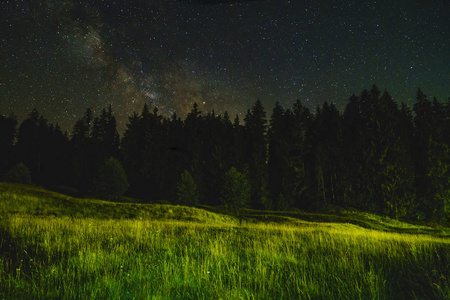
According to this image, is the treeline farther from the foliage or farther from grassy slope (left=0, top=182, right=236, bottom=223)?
grassy slope (left=0, top=182, right=236, bottom=223)

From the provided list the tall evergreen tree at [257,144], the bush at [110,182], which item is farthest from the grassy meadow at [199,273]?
the tall evergreen tree at [257,144]

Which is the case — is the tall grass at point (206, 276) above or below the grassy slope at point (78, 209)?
above

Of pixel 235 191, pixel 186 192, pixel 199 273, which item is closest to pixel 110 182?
pixel 186 192

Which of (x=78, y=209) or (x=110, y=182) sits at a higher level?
(x=110, y=182)

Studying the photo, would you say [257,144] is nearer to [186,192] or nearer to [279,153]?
[279,153]

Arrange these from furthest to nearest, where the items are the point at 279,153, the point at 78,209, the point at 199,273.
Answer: the point at 279,153 → the point at 78,209 → the point at 199,273

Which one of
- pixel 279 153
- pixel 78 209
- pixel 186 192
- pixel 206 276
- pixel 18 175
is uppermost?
pixel 279 153

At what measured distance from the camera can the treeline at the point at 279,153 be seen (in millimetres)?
44031

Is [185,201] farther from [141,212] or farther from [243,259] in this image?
[243,259]

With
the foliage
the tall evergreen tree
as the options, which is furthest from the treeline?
the foliage

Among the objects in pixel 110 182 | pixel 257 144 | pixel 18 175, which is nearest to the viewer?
pixel 110 182

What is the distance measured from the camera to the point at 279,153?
59688mm

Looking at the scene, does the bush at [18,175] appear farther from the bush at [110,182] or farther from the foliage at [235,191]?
the foliage at [235,191]

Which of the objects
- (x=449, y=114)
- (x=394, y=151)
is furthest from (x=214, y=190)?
(x=449, y=114)
